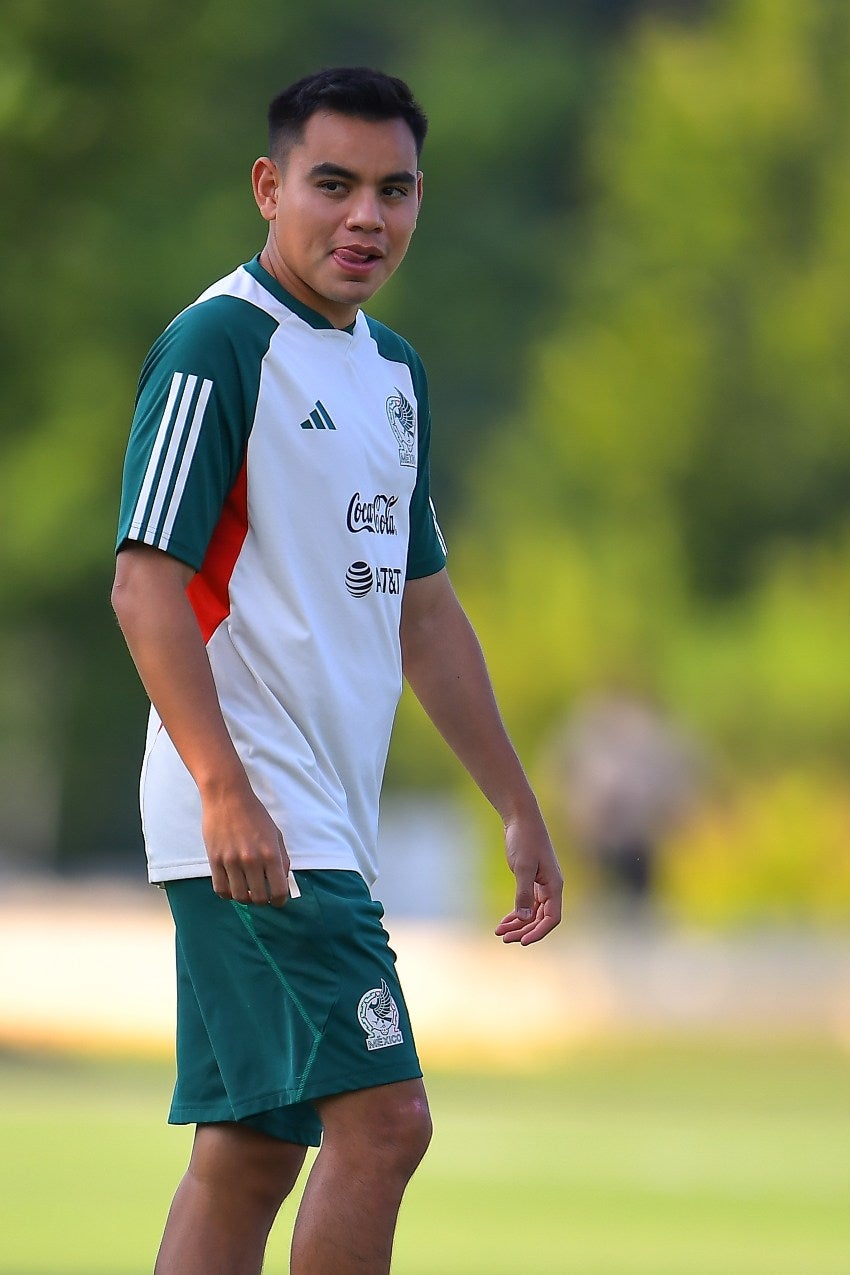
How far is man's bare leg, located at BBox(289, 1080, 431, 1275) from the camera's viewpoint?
157 inches

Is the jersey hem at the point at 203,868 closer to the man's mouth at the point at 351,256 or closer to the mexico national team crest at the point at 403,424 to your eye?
the mexico national team crest at the point at 403,424

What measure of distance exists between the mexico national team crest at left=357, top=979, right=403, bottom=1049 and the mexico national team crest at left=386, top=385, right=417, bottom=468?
0.94 m

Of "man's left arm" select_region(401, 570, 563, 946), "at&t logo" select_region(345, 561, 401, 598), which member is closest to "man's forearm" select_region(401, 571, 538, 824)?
"man's left arm" select_region(401, 570, 563, 946)

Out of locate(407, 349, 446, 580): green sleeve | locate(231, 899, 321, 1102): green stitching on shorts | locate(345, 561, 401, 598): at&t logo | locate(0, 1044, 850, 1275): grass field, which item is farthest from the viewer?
locate(0, 1044, 850, 1275): grass field

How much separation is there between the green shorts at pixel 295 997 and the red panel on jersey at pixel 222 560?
0.43 metres

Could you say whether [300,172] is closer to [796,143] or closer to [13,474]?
[796,143]

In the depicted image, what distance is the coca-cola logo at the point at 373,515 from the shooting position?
168 inches

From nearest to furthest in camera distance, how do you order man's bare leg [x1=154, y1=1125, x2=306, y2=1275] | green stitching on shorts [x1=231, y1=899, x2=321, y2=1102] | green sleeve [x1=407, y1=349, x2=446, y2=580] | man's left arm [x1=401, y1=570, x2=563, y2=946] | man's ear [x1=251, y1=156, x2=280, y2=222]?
green stitching on shorts [x1=231, y1=899, x2=321, y2=1102], man's bare leg [x1=154, y1=1125, x2=306, y2=1275], man's ear [x1=251, y1=156, x2=280, y2=222], green sleeve [x1=407, y1=349, x2=446, y2=580], man's left arm [x1=401, y1=570, x2=563, y2=946]

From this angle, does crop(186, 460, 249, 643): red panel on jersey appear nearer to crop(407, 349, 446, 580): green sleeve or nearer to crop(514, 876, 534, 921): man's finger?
crop(407, 349, 446, 580): green sleeve

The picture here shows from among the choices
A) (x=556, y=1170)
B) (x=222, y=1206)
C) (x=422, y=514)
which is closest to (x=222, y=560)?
(x=422, y=514)

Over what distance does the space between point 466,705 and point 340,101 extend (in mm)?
1159

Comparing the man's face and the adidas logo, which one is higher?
the man's face

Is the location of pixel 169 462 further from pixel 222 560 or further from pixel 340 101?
pixel 340 101

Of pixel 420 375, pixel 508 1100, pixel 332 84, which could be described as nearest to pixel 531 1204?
pixel 508 1100
